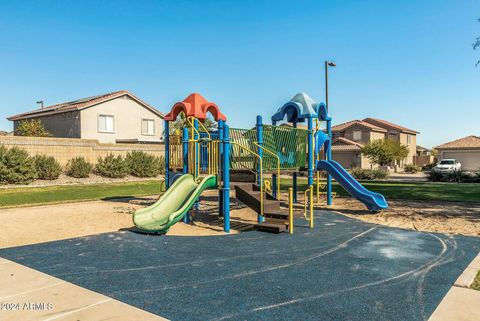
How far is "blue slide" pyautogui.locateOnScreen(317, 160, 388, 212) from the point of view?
496 inches

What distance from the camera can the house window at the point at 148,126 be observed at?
131ft

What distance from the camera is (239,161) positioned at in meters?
12.0

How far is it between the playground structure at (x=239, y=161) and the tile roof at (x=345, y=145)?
35.1 meters

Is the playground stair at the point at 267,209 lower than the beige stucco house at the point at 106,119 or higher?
lower

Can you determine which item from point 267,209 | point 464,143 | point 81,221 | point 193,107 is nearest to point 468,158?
point 464,143

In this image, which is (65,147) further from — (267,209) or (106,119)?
(267,209)

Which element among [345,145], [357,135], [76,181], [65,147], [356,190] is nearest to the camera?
[356,190]

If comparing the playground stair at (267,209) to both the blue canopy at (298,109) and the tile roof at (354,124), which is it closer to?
the blue canopy at (298,109)

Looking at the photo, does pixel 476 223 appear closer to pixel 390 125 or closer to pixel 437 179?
pixel 437 179

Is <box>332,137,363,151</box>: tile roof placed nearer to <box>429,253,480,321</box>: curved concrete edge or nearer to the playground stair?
the playground stair

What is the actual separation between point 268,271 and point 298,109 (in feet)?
30.8

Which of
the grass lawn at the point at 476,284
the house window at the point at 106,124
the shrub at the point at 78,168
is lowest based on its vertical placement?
the grass lawn at the point at 476,284

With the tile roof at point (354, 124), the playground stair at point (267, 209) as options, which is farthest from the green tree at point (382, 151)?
the playground stair at point (267, 209)

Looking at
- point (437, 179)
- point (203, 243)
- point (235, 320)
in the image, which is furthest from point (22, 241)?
point (437, 179)
